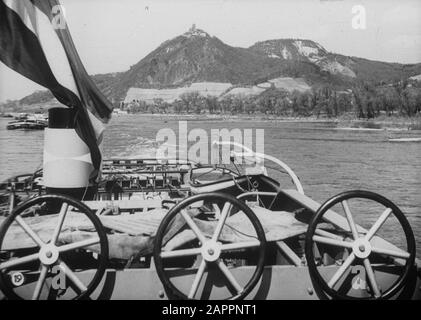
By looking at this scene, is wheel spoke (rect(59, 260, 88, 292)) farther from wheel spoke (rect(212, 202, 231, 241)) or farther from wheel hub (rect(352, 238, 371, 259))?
wheel hub (rect(352, 238, 371, 259))

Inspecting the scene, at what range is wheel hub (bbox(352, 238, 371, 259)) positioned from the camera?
2.29 meters

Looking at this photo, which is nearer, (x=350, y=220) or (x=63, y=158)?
(x=350, y=220)

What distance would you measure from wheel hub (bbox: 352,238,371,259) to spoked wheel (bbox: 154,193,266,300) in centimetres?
47

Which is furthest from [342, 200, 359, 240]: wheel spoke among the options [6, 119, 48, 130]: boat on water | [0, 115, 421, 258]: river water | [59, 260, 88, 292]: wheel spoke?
[6, 119, 48, 130]: boat on water

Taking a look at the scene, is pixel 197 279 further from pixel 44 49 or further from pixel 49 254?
pixel 44 49

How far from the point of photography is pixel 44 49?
3.45 metres

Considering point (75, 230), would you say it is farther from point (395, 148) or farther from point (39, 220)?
point (395, 148)

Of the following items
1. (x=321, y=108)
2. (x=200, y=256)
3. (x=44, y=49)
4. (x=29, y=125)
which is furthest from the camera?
(x=321, y=108)

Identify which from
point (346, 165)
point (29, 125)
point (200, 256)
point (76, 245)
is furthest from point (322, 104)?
point (76, 245)

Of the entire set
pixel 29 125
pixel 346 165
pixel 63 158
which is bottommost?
pixel 346 165

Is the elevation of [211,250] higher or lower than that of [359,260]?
higher

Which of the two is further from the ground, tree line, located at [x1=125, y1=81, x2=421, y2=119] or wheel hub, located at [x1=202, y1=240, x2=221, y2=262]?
tree line, located at [x1=125, y1=81, x2=421, y2=119]
